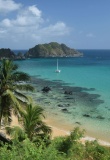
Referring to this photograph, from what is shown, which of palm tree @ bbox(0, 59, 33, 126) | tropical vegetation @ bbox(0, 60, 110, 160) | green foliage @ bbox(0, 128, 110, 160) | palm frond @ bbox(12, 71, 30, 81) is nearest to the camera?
green foliage @ bbox(0, 128, 110, 160)

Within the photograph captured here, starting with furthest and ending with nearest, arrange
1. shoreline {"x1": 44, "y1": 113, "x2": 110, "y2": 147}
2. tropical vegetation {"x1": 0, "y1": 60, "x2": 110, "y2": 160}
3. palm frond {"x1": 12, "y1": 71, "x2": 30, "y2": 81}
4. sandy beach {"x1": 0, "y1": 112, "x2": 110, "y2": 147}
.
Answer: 1. sandy beach {"x1": 0, "y1": 112, "x2": 110, "y2": 147}
2. shoreline {"x1": 44, "y1": 113, "x2": 110, "y2": 147}
3. palm frond {"x1": 12, "y1": 71, "x2": 30, "y2": 81}
4. tropical vegetation {"x1": 0, "y1": 60, "x2": 110, "y2": 160}

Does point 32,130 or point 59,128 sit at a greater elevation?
point 32,130

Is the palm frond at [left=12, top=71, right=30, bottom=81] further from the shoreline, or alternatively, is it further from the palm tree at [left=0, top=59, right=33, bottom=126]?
the shoreline

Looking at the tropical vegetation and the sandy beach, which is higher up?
the tropical vegetation

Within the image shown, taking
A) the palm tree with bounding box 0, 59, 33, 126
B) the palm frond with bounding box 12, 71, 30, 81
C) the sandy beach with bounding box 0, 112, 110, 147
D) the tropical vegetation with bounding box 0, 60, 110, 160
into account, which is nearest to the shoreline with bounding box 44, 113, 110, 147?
the sandy beach with bounding box 0, 112, 110, 147

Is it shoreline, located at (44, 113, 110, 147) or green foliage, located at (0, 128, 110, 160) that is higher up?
green foliage, located at (0, 128, 110, 160)

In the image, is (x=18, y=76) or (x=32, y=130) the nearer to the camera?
(x=32, y=130)

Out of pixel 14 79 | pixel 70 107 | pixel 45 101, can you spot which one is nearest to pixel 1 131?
pixel 14 79

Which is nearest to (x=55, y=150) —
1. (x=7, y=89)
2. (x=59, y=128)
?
(x=7, y=89)

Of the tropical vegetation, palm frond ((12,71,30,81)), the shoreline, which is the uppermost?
palm frond ((12,71,30,81))

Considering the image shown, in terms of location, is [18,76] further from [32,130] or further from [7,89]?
[32,130]

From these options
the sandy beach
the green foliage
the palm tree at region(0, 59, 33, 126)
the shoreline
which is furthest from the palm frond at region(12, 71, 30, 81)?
the sandy beach

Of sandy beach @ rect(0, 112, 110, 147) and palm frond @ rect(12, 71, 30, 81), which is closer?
palm frond @ rect(12, 71, 30, 81)

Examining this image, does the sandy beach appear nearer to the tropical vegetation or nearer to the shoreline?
the shoreline
